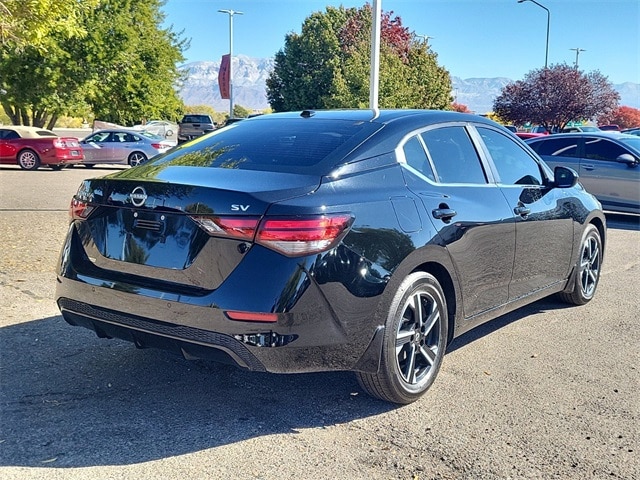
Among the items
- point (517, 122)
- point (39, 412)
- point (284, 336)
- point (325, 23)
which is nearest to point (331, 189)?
point (284, 336)

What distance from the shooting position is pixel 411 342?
3787 mm

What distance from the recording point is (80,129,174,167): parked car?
23.0 metres

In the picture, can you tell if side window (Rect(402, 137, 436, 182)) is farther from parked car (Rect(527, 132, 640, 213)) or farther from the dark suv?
the dark suv

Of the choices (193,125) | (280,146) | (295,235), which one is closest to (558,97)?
(193,125)

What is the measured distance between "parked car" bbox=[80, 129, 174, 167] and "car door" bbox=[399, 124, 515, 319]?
1971 centimetres

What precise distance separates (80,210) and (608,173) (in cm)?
1105

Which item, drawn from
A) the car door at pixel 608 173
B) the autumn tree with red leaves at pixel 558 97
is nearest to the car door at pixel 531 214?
the car door at pixel 608 173

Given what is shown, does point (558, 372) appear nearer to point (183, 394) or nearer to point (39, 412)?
point (183, 394)

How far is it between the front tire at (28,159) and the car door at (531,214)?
19.2m

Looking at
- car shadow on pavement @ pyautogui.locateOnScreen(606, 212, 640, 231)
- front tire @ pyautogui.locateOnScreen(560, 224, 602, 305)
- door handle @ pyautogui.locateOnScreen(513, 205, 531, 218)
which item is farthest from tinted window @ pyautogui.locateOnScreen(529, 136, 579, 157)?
door handle @ pyautogui.locateOnScreen(513, 205, 531, 218)

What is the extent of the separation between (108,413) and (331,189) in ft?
5.60

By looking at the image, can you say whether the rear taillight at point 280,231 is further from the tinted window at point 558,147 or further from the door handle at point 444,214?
the tinted window at point 558,147

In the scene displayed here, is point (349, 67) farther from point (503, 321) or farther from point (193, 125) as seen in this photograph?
point (503, 321)

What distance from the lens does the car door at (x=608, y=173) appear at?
12.2m
